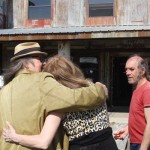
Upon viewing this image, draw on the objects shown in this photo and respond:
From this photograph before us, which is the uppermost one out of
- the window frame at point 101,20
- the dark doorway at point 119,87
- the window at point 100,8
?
the window at point 100,8

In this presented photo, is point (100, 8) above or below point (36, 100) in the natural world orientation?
above

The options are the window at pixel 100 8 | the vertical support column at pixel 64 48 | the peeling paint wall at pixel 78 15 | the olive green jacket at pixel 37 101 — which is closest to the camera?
the olive green jacket at pixel 37 101

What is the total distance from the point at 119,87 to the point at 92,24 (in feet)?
9.85

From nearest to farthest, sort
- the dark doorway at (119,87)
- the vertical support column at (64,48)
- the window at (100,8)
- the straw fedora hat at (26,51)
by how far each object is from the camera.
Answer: the straw fedora hat at (26,51) → the vertical support column at (64,48) → the window at (100,8) → the dark doorway at (119,87)

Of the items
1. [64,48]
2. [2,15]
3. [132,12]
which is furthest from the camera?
[2,15]

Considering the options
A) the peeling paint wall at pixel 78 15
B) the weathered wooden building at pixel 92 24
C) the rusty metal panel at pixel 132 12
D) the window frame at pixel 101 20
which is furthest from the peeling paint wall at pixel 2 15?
the rusty metal panel at pixel 132 12

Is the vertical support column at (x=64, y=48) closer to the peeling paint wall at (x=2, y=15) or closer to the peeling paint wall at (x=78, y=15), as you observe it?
the peeling paint wall at (x=78, y=15)

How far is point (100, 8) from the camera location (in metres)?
15.4

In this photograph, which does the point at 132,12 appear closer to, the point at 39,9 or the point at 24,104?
the point at 39,9

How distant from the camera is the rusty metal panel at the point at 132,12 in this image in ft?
48.7

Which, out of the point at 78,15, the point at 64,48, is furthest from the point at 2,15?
the point at 64,48

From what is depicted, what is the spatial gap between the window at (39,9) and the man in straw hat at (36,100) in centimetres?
1361

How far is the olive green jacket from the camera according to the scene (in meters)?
2.43

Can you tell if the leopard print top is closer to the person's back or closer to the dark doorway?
the person's back
